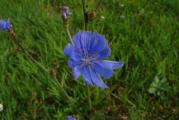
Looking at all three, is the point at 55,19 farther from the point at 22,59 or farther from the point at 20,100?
the point at 20,100

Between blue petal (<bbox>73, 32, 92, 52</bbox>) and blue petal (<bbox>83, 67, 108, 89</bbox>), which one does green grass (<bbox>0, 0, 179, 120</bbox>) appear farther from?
blue petal (<bbox>73, 32, 92, 52</bbox>)

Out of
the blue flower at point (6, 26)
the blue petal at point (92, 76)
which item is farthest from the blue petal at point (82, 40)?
the blue flower at point (6, 26)

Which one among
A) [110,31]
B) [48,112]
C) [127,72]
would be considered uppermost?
[110,31]

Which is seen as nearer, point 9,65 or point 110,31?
point 9,65

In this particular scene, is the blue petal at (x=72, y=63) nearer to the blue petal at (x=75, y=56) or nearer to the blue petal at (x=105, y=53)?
the blue petal at (x=75, y=56)

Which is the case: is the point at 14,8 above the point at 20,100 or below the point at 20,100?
above

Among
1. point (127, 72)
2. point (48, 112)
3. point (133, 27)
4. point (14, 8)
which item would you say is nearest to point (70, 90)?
point (48, 112)

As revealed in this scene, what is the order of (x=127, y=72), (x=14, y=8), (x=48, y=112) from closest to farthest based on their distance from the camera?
(x=48, y=112), (x=127, y=72), (x=14, y=8)

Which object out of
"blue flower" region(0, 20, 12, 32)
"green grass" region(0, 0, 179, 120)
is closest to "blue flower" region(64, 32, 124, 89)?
"blue flower" region(0, 20, 12, 32)
